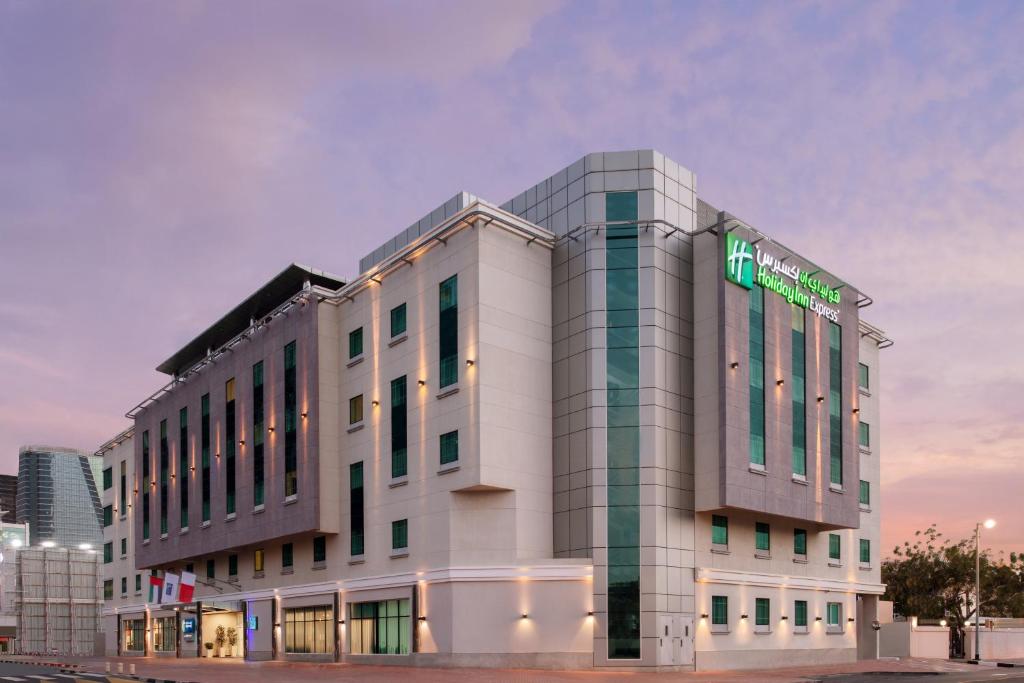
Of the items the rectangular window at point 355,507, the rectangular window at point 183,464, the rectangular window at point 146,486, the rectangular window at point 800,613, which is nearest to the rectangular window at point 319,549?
the rectangular window at point 355,507

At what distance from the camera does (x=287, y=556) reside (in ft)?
215

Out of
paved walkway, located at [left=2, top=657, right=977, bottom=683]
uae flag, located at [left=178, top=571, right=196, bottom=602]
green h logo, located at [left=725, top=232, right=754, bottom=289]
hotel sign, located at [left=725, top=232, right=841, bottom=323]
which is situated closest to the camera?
paved walkway, located at [left=2, top=657, right=977, bottom=683]

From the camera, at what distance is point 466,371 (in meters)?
50.8

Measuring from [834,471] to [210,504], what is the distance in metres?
44.9

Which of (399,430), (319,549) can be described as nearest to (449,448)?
(399,430)

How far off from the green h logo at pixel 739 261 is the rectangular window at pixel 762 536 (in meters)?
14.2

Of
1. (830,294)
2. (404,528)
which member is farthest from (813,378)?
(404,528)

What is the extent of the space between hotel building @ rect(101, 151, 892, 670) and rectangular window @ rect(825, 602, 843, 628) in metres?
0.16

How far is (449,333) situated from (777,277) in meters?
18.9

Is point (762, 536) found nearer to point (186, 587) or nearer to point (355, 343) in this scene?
point (355, 343)

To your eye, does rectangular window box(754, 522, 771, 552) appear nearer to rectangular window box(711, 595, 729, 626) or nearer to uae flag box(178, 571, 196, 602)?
rectangular window box(711, 595, 729, 626)

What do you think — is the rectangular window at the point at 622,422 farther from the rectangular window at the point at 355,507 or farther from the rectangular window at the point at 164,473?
the rectangular window at the point at 164,473

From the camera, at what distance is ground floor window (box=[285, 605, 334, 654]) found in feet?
196

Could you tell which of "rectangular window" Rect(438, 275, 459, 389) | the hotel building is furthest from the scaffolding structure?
"rectangular window" Rect(438, 275, 459, 389)
